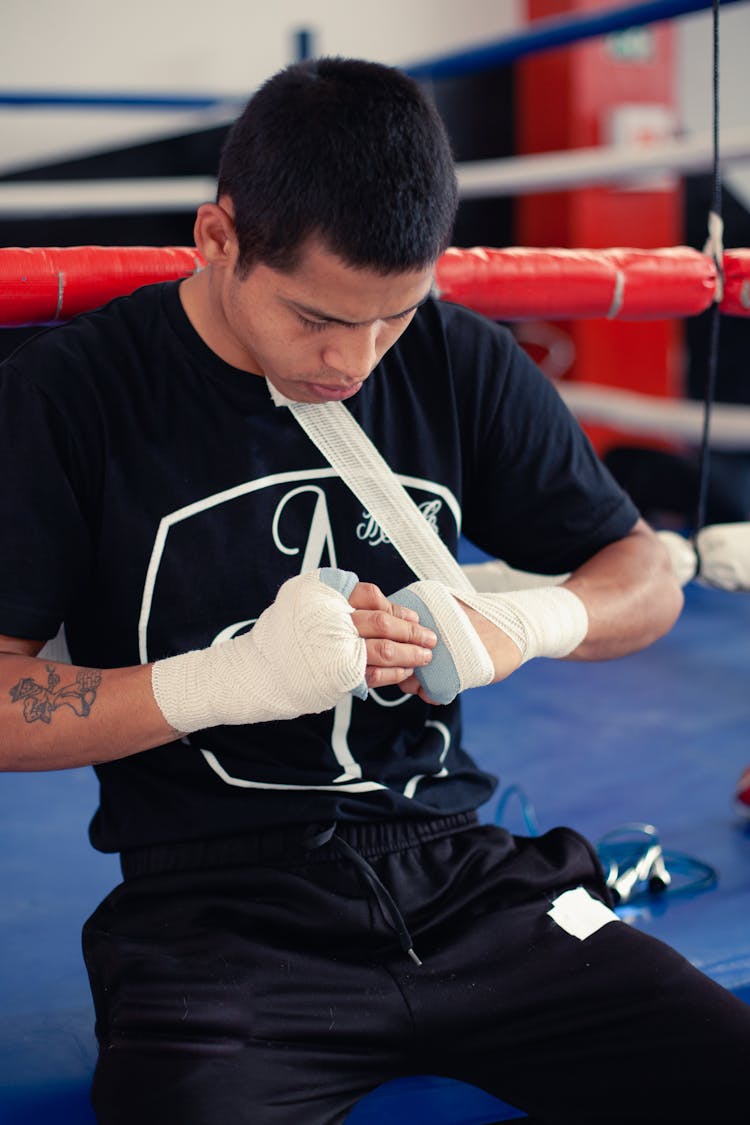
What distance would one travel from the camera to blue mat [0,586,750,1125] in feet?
3.30

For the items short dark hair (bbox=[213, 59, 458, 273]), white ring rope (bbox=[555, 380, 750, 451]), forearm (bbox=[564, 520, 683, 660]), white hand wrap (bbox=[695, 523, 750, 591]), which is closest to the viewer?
short dark hair (bbox=[213, 59, 458, 273])

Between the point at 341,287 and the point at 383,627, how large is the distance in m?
0.25

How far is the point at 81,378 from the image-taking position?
972mm

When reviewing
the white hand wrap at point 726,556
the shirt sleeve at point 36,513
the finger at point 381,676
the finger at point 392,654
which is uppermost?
the shirt sleeve at point 36,513

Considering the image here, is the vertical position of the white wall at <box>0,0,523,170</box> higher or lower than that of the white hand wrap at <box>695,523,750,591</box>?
higher

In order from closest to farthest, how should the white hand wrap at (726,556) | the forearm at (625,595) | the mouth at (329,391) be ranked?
1. the mouth at (329,391)
2. the forearm at (625,595)
3. the white hand wrap at (726,556)

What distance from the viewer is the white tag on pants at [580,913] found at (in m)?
Answer: 1.00

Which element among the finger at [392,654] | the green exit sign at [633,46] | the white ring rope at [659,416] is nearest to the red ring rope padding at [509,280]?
the finger at [392,654]

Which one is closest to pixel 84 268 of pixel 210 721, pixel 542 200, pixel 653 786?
pixel 210 721

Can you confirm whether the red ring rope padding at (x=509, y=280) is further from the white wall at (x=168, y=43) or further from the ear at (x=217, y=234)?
the white wall at (x=168, y=43)

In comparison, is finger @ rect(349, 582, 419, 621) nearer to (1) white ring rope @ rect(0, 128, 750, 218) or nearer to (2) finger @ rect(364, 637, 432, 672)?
(2) finger @ rect(364, 637, 432, 672)

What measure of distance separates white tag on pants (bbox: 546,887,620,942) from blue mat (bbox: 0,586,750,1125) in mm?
151

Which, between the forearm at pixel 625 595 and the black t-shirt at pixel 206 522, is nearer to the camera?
the black t-shirt at pixel 206 522

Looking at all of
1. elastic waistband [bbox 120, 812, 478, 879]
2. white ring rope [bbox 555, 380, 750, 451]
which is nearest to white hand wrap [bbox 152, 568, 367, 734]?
elastic waistband [bbox 120, 812, 478, 879]
